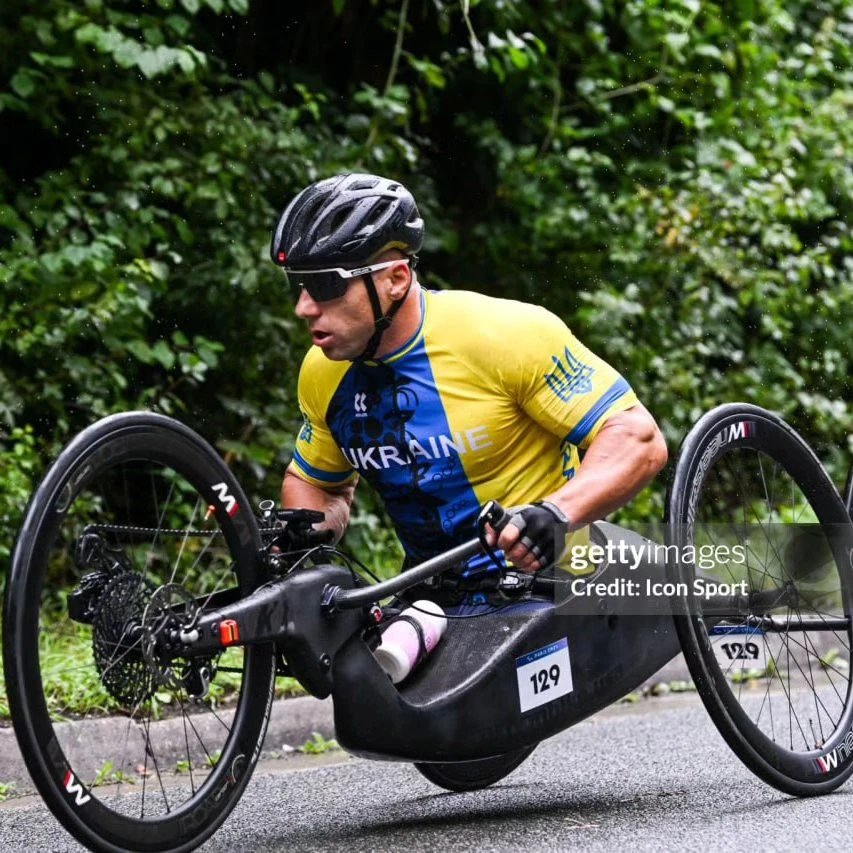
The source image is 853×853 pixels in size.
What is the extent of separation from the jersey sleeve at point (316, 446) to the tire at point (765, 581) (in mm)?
927

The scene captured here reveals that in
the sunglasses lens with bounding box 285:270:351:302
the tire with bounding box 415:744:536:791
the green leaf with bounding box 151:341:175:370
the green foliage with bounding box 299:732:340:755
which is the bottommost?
the green foliage with bounding box 299:732:340:755

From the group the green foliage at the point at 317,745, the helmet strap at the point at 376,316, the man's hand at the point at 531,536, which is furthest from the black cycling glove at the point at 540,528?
the green foliage at the point at 317,745

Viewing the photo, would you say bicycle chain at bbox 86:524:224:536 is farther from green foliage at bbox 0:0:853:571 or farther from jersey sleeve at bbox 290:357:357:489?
green foliage at bbox 0:0:853:571

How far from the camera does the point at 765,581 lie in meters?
4.27

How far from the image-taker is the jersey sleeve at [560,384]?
12.6 ft

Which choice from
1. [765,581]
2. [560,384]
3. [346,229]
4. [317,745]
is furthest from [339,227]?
[317,745]

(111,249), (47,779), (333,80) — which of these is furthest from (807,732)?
(333,80)

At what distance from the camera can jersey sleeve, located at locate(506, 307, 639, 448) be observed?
151 inches

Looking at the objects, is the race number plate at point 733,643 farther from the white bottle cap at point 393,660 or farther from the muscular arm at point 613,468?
the white bottle cap at point 393,660

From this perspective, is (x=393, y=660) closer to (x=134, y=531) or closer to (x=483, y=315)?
(x=134, y=531)

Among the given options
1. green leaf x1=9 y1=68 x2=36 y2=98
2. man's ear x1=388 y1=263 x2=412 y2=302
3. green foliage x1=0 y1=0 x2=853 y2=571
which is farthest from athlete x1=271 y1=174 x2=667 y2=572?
green leaf x1=9 y1=68 x2=36 y2=98

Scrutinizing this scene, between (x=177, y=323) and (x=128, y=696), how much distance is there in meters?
4.65

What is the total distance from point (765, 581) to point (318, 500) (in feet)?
4.05

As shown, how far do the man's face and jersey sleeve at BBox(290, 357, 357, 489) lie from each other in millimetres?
234
